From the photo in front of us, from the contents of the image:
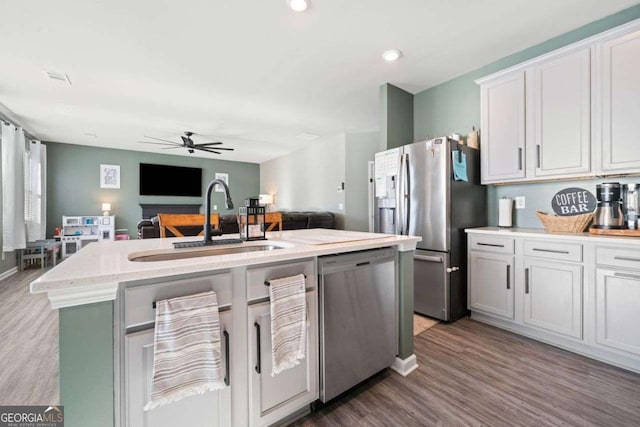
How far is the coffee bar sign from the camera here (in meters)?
2.35

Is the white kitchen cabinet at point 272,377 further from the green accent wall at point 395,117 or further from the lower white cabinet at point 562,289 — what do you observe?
the green accent wall at point 395,117

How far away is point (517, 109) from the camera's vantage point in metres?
2.58

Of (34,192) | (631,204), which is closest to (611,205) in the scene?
(631,204)

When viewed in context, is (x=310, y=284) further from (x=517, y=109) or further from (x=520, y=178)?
(x=517, y=109)

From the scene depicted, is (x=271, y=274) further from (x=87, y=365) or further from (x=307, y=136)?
(x=307, y=136)

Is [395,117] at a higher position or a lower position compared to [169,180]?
higher

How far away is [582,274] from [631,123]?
1.17 meters

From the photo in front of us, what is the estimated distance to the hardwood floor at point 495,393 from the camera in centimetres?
142

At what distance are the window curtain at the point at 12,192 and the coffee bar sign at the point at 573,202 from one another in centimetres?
695

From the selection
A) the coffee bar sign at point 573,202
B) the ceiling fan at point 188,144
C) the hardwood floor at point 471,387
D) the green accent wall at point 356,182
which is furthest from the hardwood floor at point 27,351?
the green accent wall at point 356,182

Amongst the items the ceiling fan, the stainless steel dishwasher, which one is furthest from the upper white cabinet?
the ceiling fan

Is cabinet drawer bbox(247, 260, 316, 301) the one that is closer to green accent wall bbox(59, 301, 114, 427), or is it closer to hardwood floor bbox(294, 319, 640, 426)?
green accent wall bbox(59, 301, 114, 427)

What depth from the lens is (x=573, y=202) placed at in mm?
2432

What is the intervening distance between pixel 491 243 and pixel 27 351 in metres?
3.94
